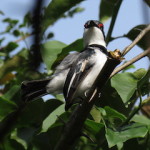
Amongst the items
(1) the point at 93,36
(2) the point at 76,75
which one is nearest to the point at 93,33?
(1) the point at 93,36

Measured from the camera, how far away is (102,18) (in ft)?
10.7

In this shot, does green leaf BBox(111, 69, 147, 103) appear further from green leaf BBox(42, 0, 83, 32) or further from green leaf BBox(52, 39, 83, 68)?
green leaf BBox(42, 0, 83, 32)

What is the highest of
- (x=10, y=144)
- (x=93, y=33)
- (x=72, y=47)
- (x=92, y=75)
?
(x=72, y=47)

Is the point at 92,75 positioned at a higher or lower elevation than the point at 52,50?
lower

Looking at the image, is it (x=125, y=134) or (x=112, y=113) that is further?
(x=112, y=113)

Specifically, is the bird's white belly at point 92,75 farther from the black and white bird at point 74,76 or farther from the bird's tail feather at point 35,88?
the bird's tail feather at point 35,88

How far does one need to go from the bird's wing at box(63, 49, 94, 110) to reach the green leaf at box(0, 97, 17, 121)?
18.2 inches

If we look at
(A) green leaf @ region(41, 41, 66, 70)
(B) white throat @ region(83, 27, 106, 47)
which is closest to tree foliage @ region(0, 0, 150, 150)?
(A) green leaf @ region(41, 41, 66, 70)

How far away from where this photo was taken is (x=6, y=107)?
265 centimetres

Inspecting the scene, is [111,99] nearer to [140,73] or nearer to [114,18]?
[140,73]

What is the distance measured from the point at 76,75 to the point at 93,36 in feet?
4.10

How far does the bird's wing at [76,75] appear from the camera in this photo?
9.89ft

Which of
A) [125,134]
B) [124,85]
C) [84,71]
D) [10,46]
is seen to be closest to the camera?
[125,134]

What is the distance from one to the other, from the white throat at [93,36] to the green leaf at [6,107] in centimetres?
175
